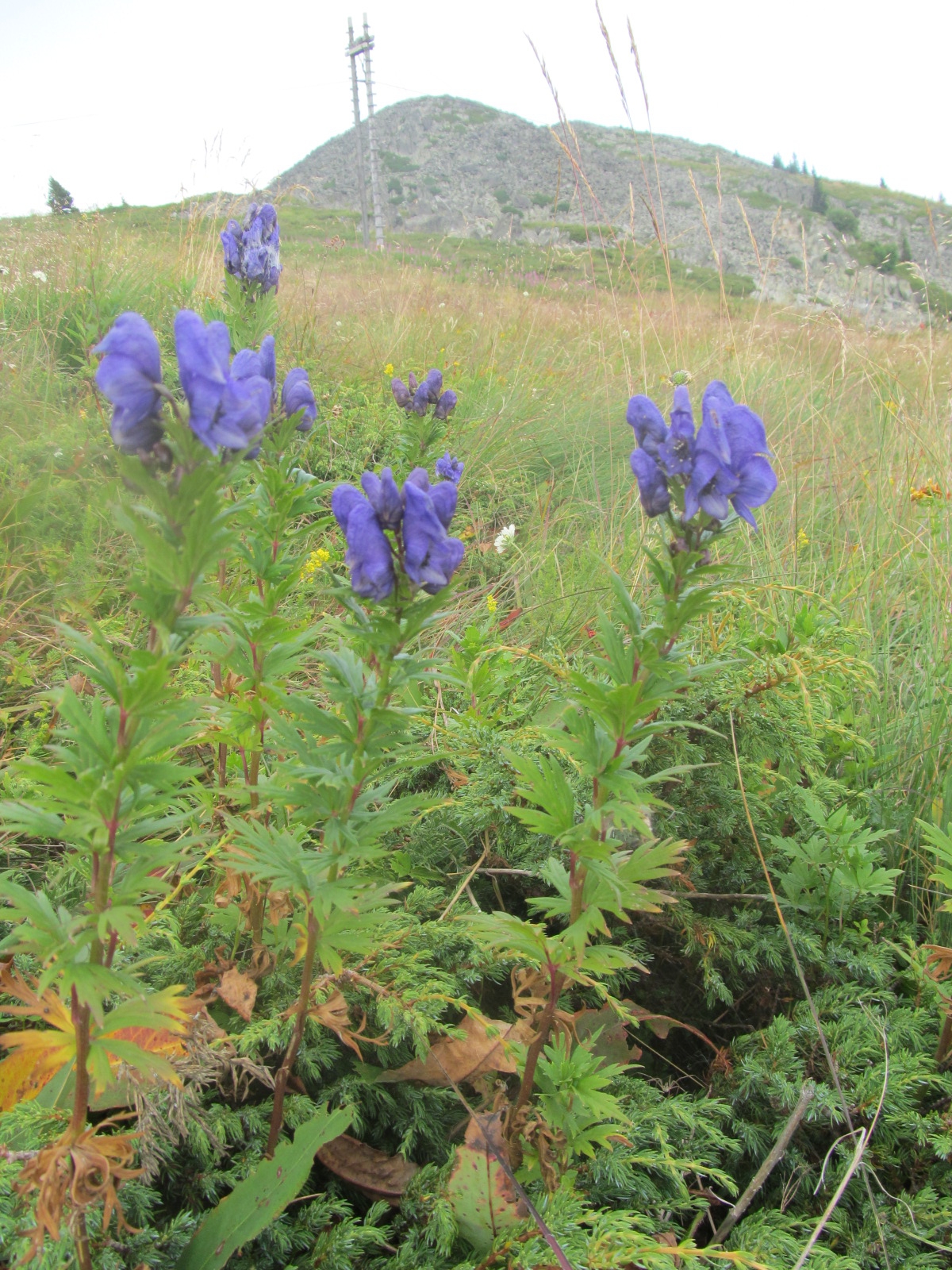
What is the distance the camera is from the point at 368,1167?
145 centimetres

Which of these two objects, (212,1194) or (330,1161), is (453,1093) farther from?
(212,1194)

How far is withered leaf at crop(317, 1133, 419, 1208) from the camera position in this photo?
55.4 inches

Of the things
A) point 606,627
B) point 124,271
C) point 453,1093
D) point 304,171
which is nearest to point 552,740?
point 606,627

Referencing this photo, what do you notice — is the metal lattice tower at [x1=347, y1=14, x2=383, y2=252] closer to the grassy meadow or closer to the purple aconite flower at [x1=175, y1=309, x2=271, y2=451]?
the grassy meadow

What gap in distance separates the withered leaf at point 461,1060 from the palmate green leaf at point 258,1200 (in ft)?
0.85

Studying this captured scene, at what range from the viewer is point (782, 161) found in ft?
252

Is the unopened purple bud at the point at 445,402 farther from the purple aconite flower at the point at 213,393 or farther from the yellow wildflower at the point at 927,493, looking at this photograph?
the yellow wildflower at the point at 927,493

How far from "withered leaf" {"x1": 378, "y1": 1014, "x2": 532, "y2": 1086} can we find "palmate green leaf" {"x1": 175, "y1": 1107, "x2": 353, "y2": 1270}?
260mm

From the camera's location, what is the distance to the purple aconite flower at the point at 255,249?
227 centimetres

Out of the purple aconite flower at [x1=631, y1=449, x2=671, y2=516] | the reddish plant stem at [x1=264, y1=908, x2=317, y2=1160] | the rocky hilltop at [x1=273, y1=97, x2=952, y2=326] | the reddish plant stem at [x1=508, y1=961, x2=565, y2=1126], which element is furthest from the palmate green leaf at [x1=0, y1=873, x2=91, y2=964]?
the rocky hilltop at [x1=273, y1=97, x2=952, y2=326]

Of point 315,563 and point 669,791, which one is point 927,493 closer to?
point 669,791

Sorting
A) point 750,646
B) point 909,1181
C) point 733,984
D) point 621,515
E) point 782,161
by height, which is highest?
point 782,161

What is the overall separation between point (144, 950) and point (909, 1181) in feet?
5.42

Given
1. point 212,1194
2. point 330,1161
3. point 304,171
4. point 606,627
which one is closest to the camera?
point 606,627
